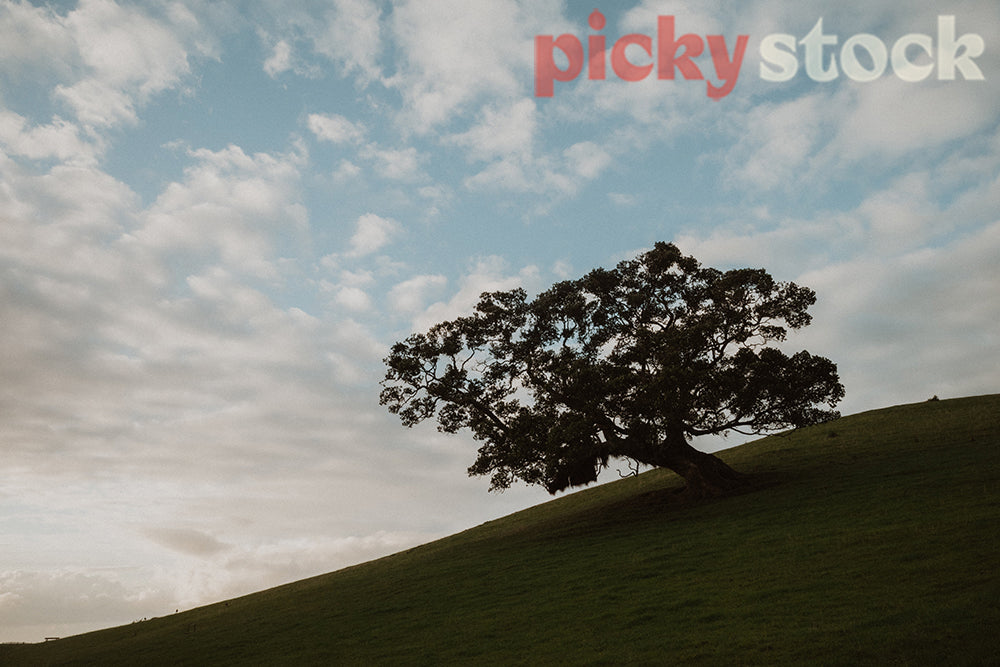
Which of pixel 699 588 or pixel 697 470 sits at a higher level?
pixel 697 470

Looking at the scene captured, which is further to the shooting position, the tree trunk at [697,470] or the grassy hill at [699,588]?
the tree trunk at [697,470]

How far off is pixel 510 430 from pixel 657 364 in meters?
9.62

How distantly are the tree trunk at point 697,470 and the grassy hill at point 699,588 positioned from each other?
1688mm

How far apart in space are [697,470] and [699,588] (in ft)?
60.1

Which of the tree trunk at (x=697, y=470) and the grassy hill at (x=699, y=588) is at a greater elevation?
the tree trunk at (x=697, y=470)

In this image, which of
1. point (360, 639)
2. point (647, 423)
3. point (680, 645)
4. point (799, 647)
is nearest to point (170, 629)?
point (360, 639)

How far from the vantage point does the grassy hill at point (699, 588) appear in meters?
15.9

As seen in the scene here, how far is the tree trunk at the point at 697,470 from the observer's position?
38.7 m

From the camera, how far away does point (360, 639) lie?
25.1 meters

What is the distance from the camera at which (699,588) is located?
22.1 metres

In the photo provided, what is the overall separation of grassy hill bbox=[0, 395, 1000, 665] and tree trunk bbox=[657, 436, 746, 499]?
169cm

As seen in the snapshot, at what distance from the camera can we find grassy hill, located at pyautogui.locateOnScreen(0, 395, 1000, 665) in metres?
15.9

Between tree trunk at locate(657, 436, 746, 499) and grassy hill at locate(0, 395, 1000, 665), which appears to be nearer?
grassy hill at locate(0, 395, 1000, 665)

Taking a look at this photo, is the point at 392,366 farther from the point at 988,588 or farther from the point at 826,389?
the point at 988,588
